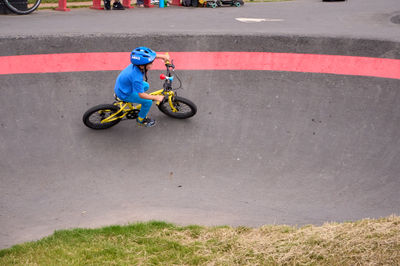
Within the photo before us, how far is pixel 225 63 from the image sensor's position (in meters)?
11.0

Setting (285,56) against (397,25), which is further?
(397,25)

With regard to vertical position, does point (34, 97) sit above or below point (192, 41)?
below

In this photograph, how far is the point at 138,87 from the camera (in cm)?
801

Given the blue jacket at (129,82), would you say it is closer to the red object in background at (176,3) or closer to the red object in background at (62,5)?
the red object in background at (62,5)

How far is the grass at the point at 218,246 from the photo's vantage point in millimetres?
5105

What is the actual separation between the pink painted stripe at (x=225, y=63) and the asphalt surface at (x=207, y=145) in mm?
218

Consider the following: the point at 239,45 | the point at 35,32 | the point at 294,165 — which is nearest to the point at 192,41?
the point at 239,45

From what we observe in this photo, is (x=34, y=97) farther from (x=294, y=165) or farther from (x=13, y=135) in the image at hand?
(x=294, y=165)

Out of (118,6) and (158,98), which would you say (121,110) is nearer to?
(158,98)

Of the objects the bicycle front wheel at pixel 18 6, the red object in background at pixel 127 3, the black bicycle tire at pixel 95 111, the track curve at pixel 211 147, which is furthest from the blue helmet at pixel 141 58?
the red object in background at pixel 127 3

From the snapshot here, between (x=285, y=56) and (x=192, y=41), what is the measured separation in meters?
2.54

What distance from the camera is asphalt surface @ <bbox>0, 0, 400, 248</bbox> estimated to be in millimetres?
6976

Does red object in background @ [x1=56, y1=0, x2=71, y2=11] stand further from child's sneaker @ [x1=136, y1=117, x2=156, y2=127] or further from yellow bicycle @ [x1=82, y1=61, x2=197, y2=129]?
child's sneaker @ [x1=136, y1=117, x2=156, y2=127]

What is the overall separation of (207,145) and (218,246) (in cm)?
333
